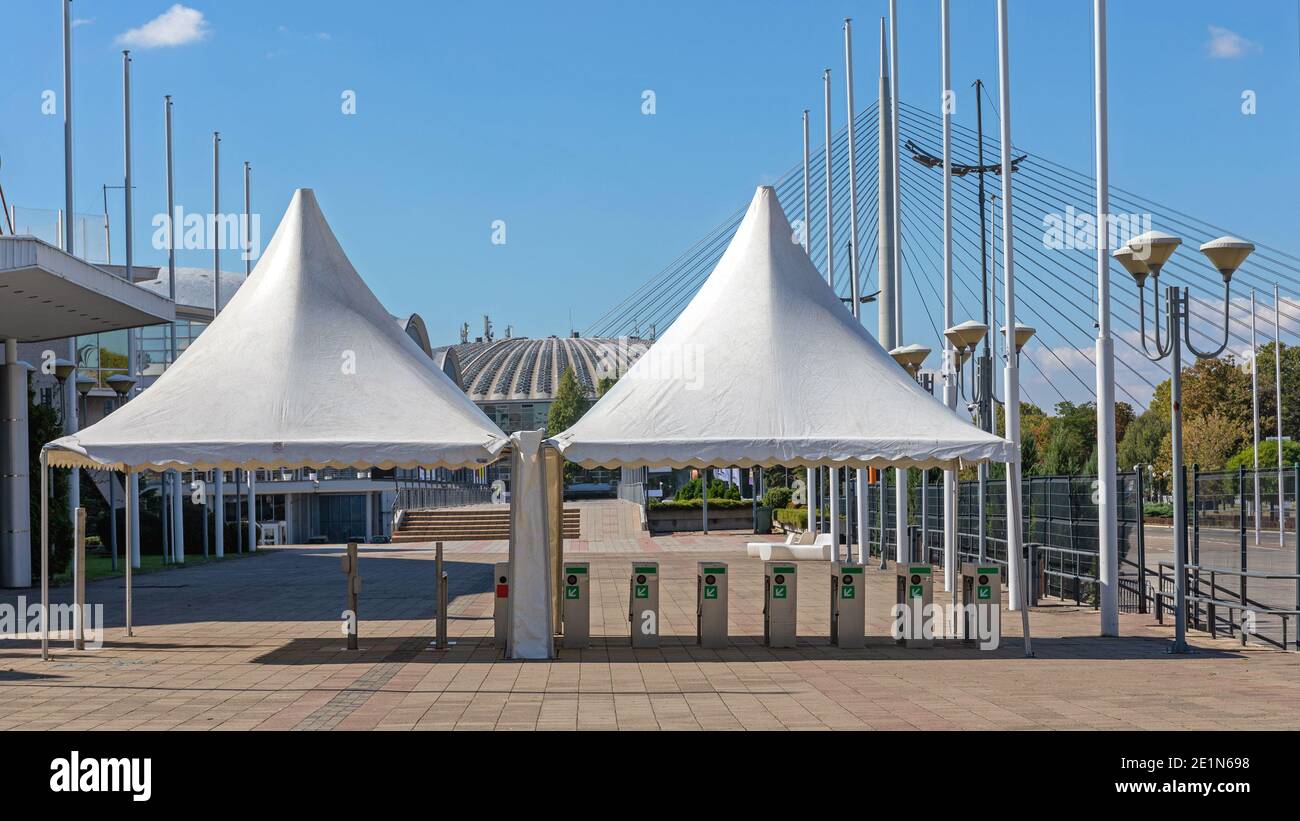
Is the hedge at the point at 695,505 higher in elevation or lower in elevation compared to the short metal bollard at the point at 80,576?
lower

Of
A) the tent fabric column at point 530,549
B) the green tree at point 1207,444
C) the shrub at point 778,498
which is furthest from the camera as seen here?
the green tree at point 1207,444

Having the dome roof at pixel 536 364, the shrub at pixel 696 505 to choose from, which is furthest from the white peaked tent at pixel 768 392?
the dome roof at pixel 536 364

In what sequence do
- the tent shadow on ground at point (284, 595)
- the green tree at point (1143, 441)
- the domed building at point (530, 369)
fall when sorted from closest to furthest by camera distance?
the tent shadow on ground at point (284, 595)
the green tree at point (1143, 441)
the domed building at point (530, 369)

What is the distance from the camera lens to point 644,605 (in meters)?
16.4

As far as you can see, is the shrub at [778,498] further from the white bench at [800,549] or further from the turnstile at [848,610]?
the turnstile at [848,610]

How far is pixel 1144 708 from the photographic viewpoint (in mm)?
11453

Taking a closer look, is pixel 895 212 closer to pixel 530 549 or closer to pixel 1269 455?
pixel 530 549

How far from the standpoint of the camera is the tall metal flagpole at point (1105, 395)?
57.5ft

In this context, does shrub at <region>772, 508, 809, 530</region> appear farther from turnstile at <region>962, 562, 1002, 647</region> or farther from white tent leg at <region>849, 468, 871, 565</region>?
turnstile at <region>962, 562, 1002, 647</region>

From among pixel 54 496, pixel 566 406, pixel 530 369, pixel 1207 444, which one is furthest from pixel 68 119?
pixel 530 369

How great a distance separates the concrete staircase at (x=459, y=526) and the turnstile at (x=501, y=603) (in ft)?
108

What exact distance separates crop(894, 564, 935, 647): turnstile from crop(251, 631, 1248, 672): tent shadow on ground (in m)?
0.15

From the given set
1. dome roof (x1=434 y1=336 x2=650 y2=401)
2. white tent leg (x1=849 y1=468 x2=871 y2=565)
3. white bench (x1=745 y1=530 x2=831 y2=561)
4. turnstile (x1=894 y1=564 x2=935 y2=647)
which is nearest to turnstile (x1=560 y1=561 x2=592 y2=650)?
turnstile (x1=894 y1=564 x2=935 y2=647)
